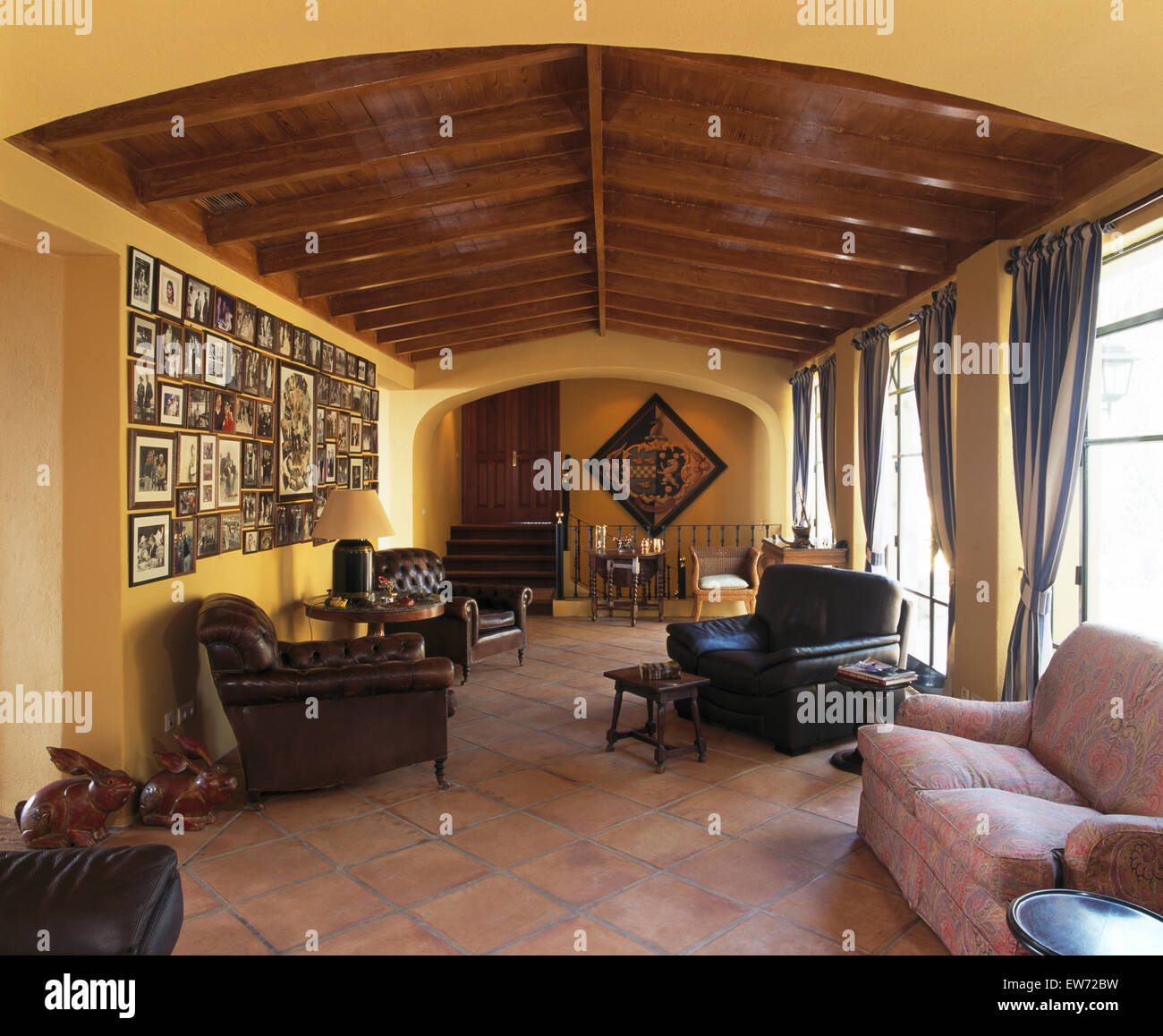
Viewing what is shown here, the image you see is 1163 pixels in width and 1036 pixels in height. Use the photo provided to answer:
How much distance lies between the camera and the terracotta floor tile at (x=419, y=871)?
3.17 meters

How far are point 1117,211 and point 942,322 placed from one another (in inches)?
59.7

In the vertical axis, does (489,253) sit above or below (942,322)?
above

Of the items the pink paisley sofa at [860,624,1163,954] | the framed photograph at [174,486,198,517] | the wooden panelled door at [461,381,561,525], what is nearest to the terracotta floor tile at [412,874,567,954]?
the pink paisley sofa at [860,624,1163,954]

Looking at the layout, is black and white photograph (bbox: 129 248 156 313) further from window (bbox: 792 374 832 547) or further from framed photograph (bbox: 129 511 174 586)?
window (bbox: 792 374 832 547)

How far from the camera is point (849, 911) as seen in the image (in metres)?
3.02

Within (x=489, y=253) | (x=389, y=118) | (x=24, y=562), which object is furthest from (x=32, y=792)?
(x=489, y=253)

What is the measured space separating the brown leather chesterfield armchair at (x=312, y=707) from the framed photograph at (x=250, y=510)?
779 millimetres

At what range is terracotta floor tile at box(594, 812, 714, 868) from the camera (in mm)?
3499

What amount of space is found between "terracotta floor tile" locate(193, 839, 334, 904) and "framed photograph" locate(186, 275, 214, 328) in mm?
2770

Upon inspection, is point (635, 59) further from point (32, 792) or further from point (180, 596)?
point (32, 792)

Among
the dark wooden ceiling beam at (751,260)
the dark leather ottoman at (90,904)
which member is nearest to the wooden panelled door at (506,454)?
the dark wooden ceiling beam at (751,260)

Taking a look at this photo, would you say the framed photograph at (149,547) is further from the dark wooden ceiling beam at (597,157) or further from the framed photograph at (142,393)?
the dark wooden ceiling beam at (597,157)

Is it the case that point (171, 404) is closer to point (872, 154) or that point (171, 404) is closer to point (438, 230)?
point (438, 230)
